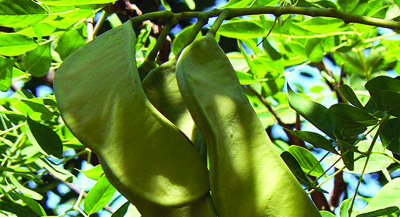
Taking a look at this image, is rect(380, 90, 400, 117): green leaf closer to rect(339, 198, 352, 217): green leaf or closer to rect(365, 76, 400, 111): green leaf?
rect(365, 76, 400, 111): green leaf

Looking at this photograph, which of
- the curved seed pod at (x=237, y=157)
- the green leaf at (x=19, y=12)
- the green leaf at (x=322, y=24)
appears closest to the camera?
the curved seed pod at (x=237, y=157)

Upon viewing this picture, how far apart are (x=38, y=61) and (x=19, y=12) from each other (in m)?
0.23

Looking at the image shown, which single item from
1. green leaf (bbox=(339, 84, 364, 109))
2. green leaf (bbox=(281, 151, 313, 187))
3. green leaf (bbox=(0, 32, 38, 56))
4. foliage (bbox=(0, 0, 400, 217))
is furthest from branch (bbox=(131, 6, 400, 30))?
green leaf (bbox=(0, 32, 38, 56))

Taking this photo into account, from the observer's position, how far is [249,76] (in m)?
1.63

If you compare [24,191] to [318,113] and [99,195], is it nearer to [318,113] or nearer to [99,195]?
[99,195]

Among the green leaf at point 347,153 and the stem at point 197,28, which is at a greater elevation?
the stem at point 197,28

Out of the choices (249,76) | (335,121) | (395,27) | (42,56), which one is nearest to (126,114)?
(335,121)

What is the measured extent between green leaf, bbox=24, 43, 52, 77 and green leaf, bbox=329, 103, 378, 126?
25.1 inches

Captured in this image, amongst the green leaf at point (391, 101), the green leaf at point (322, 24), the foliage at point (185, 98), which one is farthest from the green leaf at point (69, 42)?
the green leaf at point (391, 101)

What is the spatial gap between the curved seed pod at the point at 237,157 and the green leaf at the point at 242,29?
0.53 meters

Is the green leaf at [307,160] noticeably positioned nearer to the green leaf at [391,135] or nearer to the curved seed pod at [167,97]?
the green leaf at [391,135]


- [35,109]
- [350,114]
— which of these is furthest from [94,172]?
[350,114]

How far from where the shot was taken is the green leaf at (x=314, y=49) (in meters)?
1.59

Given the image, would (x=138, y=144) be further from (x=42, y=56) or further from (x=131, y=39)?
(x=42, y=56)
